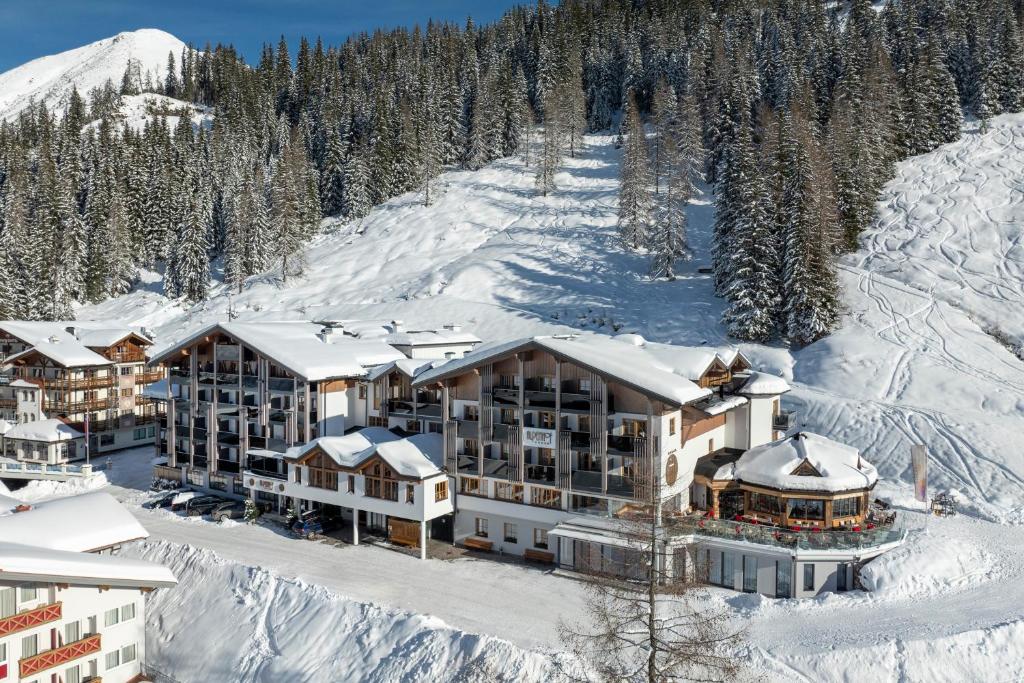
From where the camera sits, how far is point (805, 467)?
2838cm

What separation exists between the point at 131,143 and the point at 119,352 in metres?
77.3

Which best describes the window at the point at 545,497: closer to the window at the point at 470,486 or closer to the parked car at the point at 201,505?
the window at the point at 470,486

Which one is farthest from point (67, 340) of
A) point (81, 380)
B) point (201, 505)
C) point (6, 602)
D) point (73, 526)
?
point (6, 602)

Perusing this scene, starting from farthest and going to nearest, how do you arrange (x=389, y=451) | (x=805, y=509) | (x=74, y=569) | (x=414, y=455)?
(x=414, y=455)
(x=389, y=451)
(x=805, y=509)
(x=74, y=569)

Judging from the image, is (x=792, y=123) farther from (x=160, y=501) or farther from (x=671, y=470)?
(x=160, y=501)

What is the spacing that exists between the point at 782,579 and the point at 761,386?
11.1m

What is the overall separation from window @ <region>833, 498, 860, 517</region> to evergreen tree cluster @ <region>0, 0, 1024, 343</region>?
25.4 meters

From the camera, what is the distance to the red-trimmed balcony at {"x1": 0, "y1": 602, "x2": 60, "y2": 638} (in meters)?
20.3

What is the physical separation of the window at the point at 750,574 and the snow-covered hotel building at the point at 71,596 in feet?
65.2

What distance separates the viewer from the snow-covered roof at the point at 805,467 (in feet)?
91.4

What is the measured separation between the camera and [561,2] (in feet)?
458

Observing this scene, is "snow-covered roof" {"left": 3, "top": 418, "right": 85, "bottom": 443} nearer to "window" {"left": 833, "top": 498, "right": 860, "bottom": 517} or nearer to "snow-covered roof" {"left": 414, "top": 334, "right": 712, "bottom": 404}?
"snow-covered roof" {"left": 414, "top": 334, "right": 712, "bottom": 404}

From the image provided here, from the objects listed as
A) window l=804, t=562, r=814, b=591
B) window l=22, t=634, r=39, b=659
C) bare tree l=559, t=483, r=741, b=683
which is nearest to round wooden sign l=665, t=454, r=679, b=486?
bare tree l=559, t=483, r=741, b=683

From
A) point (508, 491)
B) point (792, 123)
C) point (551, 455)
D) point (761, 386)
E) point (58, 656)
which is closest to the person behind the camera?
point (58, 656)
